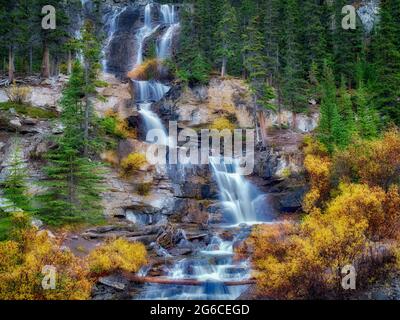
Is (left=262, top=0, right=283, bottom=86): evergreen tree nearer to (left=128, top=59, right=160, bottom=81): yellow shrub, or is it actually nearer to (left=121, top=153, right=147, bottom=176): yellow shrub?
(left=128, top=59, right=160, bottom=81): yellow shrub

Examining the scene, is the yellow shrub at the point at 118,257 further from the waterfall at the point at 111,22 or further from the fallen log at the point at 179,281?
the waterfall at the point at 111,22

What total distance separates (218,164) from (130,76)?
73.3ft

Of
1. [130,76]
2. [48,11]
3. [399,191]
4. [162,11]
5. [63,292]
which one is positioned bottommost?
[63,292]

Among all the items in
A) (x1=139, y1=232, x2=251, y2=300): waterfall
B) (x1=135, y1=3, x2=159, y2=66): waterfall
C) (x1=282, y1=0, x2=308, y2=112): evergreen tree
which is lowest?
(x1=139, y1=232, x2=251, y2=300): waterfall

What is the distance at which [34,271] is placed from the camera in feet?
52.3

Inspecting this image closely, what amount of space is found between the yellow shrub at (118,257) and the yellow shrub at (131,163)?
36.9 ft

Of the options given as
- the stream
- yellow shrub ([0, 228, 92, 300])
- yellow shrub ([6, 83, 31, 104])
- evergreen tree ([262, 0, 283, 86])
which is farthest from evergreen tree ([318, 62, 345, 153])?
yellow shrub ([6, 83, 31, 104])

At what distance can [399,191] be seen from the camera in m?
24.7

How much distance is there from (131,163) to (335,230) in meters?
20.9

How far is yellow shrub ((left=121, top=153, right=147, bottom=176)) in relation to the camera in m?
35.1

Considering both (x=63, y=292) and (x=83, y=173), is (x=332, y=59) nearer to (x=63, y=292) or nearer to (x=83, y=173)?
(x=83, y=173)

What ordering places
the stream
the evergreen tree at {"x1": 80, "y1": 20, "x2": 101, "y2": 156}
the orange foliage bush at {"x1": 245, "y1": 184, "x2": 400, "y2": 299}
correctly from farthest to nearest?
the evergreen tree at {"x1": 80, "y1": 20, "x2": 101, "y2": 156} → the stream → the orange foliage bush at {"x1": 245, "y1": 184, "x2": 400, "y2": 299}

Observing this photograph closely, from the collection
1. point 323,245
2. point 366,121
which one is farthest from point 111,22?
point 323,245

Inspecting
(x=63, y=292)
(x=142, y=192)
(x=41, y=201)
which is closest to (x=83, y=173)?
(x=41, y=201)
